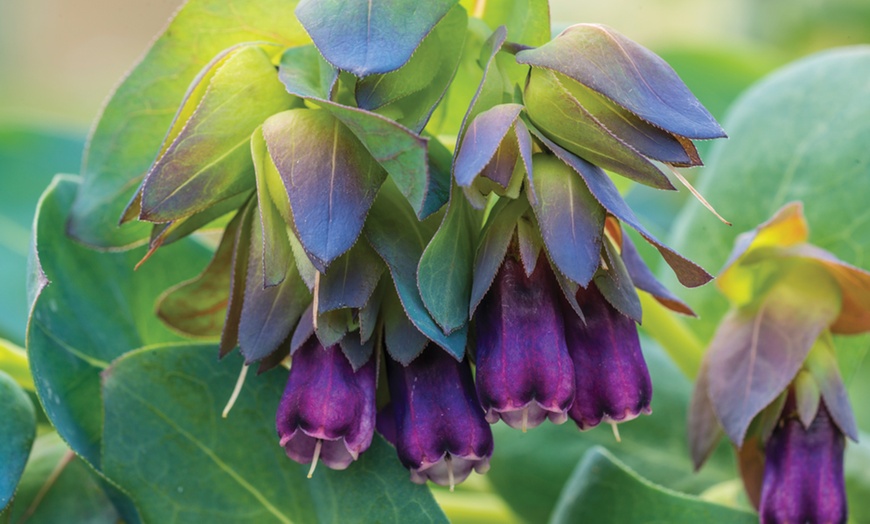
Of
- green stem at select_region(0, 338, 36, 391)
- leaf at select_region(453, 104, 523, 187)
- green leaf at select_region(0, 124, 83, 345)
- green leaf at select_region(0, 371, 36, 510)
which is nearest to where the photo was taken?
leaf at select_region(453, 104, 523, 187)

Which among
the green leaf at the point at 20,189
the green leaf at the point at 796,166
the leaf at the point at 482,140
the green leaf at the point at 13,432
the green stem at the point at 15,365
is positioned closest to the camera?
the leaf at the point at 482,140

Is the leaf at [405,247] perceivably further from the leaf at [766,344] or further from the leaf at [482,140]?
the leaf at [766,344]

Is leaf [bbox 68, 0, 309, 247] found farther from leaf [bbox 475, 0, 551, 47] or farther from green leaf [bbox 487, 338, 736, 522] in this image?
green leaf [bbox 487, 338, 736, 522]

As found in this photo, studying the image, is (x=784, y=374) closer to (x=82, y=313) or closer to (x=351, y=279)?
(x=351, y=279)

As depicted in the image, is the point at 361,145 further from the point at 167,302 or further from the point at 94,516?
the point at 94,516

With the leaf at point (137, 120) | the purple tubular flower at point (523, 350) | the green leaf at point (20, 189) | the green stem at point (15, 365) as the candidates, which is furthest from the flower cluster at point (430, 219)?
the green leaf at point (20, 189)

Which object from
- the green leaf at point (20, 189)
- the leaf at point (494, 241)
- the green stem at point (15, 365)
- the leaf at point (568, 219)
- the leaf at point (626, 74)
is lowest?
the green leaf at point (20, 189)

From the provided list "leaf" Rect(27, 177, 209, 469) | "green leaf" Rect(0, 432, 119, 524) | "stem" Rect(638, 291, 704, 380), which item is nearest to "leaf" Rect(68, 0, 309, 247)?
"leaf" Rect(27, 177, 209, 469)
